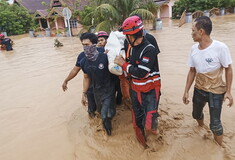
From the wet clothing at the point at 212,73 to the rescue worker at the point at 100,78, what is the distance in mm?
1205

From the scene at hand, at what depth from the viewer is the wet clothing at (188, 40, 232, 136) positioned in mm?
2330

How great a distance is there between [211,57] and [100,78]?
151 centimetres

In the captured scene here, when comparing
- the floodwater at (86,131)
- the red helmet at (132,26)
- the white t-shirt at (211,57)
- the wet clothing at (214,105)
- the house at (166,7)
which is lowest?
the floodwater at (86,131)

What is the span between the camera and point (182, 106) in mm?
4172

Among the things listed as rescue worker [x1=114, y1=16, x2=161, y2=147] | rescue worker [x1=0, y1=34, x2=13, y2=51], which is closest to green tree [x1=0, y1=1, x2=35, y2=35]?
rescue worker [x1=0, y1=34, x2=13, y2=51]

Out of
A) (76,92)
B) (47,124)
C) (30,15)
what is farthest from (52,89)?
(30,15)

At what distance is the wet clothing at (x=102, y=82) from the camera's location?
10.2 ft

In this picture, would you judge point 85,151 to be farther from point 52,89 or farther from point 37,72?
point 37,72

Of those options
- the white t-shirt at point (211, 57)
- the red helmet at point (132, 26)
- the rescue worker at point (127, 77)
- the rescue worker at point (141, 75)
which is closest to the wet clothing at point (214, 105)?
the white t-shirt at point (211, 57)

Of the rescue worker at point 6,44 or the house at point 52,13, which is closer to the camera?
the rescue worker at point 6,44

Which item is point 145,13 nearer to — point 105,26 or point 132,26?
point 105,26

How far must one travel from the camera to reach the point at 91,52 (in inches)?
120

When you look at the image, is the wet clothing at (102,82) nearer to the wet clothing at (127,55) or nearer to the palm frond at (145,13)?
the wet clothing at (127,55)

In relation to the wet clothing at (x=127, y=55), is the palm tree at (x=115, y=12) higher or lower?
higher
